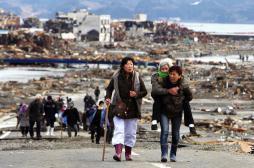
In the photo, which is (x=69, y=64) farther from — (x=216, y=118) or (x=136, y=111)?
(x=136, y=111)

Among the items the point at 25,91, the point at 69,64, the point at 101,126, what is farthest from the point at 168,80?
the point at 69,64

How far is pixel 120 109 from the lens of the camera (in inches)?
419

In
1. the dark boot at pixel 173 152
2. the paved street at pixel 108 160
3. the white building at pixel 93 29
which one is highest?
the white building at pixel 93 29

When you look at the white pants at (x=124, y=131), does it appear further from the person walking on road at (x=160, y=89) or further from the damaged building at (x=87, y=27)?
the damaged building at (x=87, y=27)

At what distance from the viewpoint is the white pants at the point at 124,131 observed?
10.7 meters

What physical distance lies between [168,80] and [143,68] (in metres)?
68.6

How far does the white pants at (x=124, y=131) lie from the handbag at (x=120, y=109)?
0.09 metres

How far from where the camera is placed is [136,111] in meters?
10.7

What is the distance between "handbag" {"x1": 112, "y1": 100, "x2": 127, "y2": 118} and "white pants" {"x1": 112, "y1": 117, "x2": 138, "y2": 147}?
0.09 meters

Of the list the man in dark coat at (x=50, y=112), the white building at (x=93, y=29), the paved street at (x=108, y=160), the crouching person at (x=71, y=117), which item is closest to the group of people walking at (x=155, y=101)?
the paved street at (x=108, y=160)

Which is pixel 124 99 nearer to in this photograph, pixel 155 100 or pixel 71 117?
pixel 155 100

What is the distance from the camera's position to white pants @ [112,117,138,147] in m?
10.7

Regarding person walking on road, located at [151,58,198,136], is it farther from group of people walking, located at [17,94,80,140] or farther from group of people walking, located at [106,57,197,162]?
group of people walking, located at [17,94,80,140]

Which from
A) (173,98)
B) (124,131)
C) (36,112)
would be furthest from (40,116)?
(173,98)
